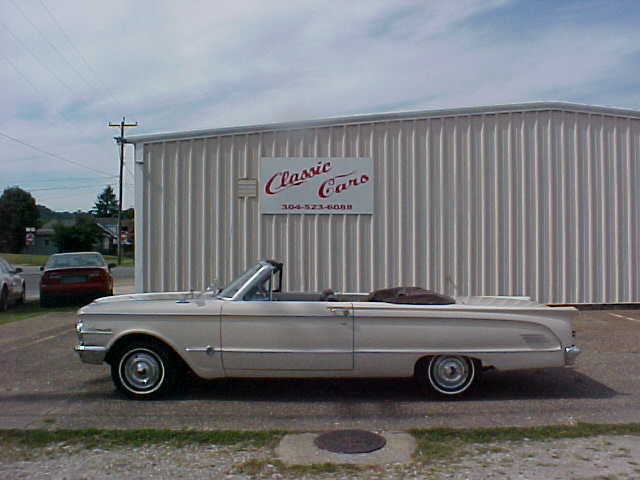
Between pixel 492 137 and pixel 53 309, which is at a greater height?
pixel 492 137

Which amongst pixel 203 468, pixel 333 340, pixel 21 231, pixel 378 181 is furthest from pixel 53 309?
pixel 21 231

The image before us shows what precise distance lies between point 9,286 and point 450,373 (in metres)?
12.4

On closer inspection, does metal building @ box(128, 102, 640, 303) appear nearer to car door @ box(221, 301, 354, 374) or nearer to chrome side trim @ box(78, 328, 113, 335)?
chrome side trim @ box(78, 328, 113, 335)

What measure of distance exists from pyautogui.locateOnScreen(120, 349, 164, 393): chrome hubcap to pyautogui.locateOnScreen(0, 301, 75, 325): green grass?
7.47 meters

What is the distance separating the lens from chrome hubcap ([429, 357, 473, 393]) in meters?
6.51

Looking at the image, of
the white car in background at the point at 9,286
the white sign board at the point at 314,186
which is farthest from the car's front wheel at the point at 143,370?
the white car in background at the point at 9,286

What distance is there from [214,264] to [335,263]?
2266 millimetres

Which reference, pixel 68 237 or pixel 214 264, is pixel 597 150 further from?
pixel 68 237

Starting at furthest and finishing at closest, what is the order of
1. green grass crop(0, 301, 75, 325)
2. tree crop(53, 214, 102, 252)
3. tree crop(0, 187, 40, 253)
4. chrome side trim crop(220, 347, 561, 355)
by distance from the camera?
tree crop(0, 187, 40, 253), tree crop(53, 214, 102, 252), green grass crop(0, 301, 75, 325), chrome side trim crop(220, 347, 561, 355)

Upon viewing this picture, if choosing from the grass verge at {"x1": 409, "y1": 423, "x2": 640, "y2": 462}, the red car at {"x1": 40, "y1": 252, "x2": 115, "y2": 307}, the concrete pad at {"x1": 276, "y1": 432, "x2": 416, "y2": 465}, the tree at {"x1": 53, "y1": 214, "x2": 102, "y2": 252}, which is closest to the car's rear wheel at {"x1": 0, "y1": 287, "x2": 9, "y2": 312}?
the red car at {"x1": 40, "y1": 252, "x2": 115, "y2": 307}

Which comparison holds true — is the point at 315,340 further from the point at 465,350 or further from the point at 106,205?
the point at 106,205

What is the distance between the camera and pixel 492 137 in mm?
12969

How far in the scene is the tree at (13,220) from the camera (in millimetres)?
70562

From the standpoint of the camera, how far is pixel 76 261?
53.9 ft
